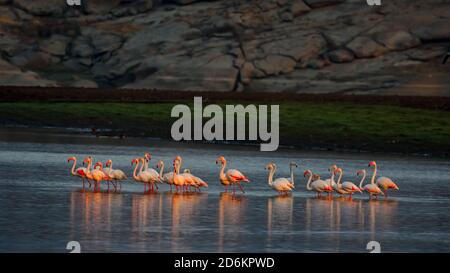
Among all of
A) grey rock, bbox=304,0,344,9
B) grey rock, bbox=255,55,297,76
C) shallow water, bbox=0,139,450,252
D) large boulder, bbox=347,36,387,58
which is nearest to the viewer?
shallow water, bbox=0,139,450,252

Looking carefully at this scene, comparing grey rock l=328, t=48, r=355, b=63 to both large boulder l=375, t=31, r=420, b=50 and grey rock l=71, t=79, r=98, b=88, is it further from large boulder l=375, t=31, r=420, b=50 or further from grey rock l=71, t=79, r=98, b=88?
grey rock l=71, t=79, r=98, b=88

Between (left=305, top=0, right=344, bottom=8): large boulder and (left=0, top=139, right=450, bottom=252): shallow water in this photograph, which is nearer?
(left=0, top=139, right=450, bottom=252): shallow water

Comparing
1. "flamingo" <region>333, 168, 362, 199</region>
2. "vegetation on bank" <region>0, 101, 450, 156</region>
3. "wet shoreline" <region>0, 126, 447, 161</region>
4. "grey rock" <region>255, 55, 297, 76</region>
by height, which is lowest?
"flamingo" <region>333, 168, 362, 199</region>

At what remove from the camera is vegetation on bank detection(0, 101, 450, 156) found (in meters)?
52.6

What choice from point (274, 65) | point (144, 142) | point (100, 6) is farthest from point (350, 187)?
point (100, 6)

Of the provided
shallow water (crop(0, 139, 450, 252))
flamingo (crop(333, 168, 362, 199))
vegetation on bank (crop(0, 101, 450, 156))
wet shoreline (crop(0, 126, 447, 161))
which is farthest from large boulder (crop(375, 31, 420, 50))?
flamingo (crop(333, 168, 362, 199))

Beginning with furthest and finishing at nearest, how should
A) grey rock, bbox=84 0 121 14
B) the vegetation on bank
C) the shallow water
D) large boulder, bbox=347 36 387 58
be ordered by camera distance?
grey rock, bbox=84 0 121 14 → large boulder, bbox=347 36 387 58 → the vegetation on bank → the shallow water

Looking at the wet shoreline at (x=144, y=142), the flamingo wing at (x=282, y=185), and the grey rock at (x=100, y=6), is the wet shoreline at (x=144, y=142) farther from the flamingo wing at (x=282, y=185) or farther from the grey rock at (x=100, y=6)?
the grey rock at (x=100, y=6)

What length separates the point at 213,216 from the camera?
27.5 m

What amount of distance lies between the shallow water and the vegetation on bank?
12.3 meters

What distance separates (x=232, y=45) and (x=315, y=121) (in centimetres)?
5059

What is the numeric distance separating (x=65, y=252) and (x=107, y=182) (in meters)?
13.4
